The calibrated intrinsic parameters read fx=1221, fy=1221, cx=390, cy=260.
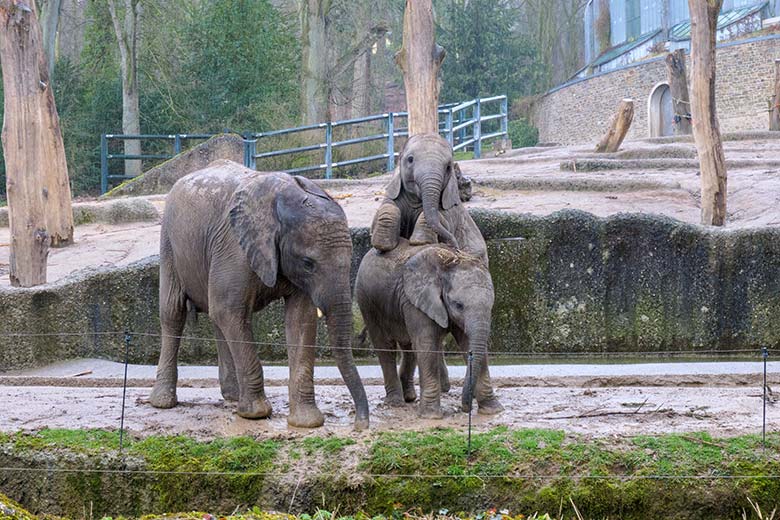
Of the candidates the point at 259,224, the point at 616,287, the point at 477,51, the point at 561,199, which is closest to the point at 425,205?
the point at 259,224

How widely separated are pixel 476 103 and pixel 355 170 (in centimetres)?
291

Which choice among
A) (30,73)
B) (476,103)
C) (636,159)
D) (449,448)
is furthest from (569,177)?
(449,448)

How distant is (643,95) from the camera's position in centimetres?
3959

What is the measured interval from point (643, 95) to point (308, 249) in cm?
3317

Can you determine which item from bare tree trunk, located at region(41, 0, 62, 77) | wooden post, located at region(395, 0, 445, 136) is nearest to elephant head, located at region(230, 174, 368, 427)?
wooden post, located at region(395, 0, 445, 136)

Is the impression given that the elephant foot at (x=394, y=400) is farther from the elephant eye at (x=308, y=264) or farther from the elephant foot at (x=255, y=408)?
the elephant eye at (x=308, y=264)

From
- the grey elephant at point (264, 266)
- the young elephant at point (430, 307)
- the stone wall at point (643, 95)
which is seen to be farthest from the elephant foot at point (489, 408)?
the stone wall at point (643, 95)

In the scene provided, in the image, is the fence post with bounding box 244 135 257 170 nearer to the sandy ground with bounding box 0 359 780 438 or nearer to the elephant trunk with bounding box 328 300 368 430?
the sandy ground with bounding box 0 359 780 438

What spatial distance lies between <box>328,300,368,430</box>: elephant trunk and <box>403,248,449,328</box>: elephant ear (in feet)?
1.98

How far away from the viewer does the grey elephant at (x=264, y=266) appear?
26.4 feet

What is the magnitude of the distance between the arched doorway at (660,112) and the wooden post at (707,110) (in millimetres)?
23843

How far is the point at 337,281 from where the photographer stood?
315 inches

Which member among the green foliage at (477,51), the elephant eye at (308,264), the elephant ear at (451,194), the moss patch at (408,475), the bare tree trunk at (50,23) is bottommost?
the moss patch at (408,475)

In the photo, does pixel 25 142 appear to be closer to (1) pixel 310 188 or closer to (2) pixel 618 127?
(1) pixel 310 188
